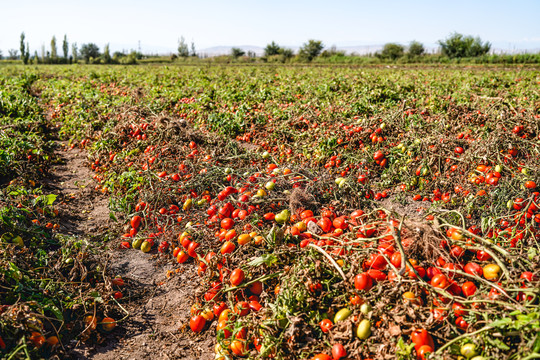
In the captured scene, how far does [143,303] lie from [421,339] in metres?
2.47

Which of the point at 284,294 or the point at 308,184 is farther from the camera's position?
the point at 308,184

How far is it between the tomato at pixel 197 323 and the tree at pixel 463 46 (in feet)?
156

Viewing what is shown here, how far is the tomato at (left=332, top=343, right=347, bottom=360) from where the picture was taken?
2.23 m

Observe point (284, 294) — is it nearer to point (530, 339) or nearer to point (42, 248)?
point (530, 339)

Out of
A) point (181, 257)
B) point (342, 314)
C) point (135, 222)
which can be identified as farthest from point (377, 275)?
point (135, 222)

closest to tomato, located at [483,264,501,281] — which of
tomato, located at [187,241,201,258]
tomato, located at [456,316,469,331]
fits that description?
tomato, located at [456,316,469,331]

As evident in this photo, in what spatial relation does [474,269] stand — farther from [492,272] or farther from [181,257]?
[181,257]

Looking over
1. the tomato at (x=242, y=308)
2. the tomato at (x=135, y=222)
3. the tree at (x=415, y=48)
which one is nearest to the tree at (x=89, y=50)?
the tree at (x=415, y=48)

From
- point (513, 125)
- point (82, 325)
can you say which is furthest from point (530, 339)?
point (513, 125)

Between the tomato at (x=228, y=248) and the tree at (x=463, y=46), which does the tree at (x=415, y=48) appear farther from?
the tomato at (x=228, y=248)

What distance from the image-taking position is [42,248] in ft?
12.1

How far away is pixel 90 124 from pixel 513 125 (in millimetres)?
8372

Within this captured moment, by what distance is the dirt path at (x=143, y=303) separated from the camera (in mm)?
2820

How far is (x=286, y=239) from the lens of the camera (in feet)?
10.9
